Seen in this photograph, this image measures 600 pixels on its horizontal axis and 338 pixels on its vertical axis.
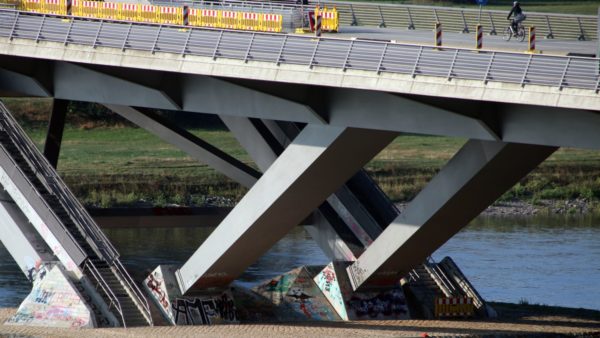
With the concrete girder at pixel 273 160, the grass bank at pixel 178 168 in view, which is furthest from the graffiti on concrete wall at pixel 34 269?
the grass bank at pixel 178 168

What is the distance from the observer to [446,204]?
39.3 meters

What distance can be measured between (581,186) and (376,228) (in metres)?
38.2

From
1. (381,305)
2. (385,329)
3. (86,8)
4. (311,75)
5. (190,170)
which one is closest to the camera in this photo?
(311,75)

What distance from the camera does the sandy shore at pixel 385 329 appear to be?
37.9 meters

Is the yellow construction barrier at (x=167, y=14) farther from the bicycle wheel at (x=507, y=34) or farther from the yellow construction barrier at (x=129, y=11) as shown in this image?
the bicycle wheel at (x=507, y=34)

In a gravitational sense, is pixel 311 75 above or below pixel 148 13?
A: below

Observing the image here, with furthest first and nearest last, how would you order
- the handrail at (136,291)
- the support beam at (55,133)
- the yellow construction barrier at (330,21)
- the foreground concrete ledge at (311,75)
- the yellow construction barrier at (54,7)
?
1. the support beam at (55,133)
2. the yellow construction barrier at (54,7)
3. the yellow construction barrier at (330,21)
4. the handrail at (136,291)
5. the foreground concrete ledge at (311,75)

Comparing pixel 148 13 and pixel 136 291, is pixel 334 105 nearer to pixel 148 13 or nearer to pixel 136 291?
pixel 136 291

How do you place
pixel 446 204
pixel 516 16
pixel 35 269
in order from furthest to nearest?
1. pixel 516 16
2. pixel 35 269
3. pixel 446 204

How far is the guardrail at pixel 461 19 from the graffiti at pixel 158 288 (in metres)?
11.3

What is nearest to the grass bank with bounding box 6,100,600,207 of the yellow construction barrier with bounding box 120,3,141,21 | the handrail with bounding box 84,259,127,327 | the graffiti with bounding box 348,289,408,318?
the yellow construction barrier with bounding box 120,3,141,21

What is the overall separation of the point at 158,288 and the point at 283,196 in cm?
455

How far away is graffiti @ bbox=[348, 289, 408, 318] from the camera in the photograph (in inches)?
1670

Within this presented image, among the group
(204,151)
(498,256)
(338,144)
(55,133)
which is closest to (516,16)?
(338,144)
